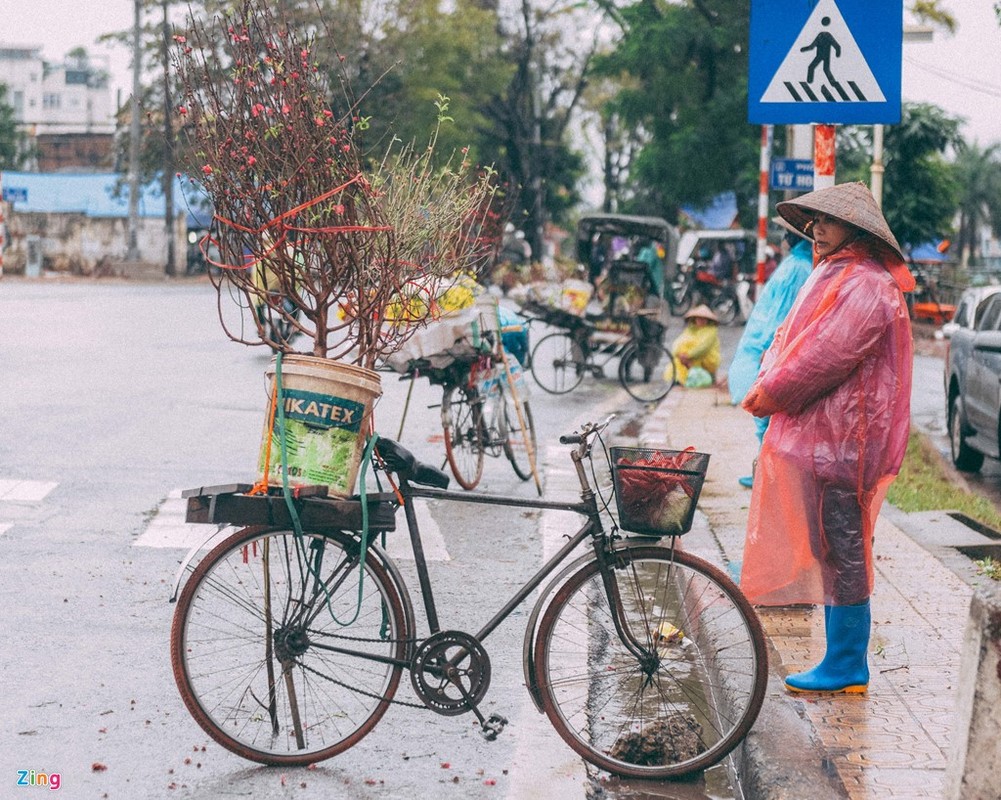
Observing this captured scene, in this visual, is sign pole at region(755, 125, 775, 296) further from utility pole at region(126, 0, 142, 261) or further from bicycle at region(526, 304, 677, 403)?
utility pole at region(126, 0, 142, 261)

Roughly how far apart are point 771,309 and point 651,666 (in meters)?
3.17

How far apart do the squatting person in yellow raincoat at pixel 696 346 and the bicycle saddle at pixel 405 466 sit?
12313 mm

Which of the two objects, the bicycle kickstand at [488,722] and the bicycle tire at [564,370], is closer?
the bicycle kickstand at [488,722]

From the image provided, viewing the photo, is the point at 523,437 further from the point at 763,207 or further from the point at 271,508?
the point at 763,207

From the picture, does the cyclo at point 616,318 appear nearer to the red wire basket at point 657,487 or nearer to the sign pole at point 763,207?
the sign pole at point 763,207

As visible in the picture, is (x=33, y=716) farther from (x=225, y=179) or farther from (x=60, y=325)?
(x=60, y=325)

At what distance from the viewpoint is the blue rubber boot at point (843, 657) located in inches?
185

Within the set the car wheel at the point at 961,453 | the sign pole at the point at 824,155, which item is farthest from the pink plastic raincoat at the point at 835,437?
the car wheel at the point at 961,453

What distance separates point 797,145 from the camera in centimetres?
1747

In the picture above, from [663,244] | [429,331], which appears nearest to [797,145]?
[663,244]

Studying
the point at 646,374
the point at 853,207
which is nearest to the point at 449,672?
the point at 853,207

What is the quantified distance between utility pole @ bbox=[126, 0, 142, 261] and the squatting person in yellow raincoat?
116 ft

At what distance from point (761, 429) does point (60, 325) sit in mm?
16444

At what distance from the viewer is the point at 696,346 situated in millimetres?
16578
